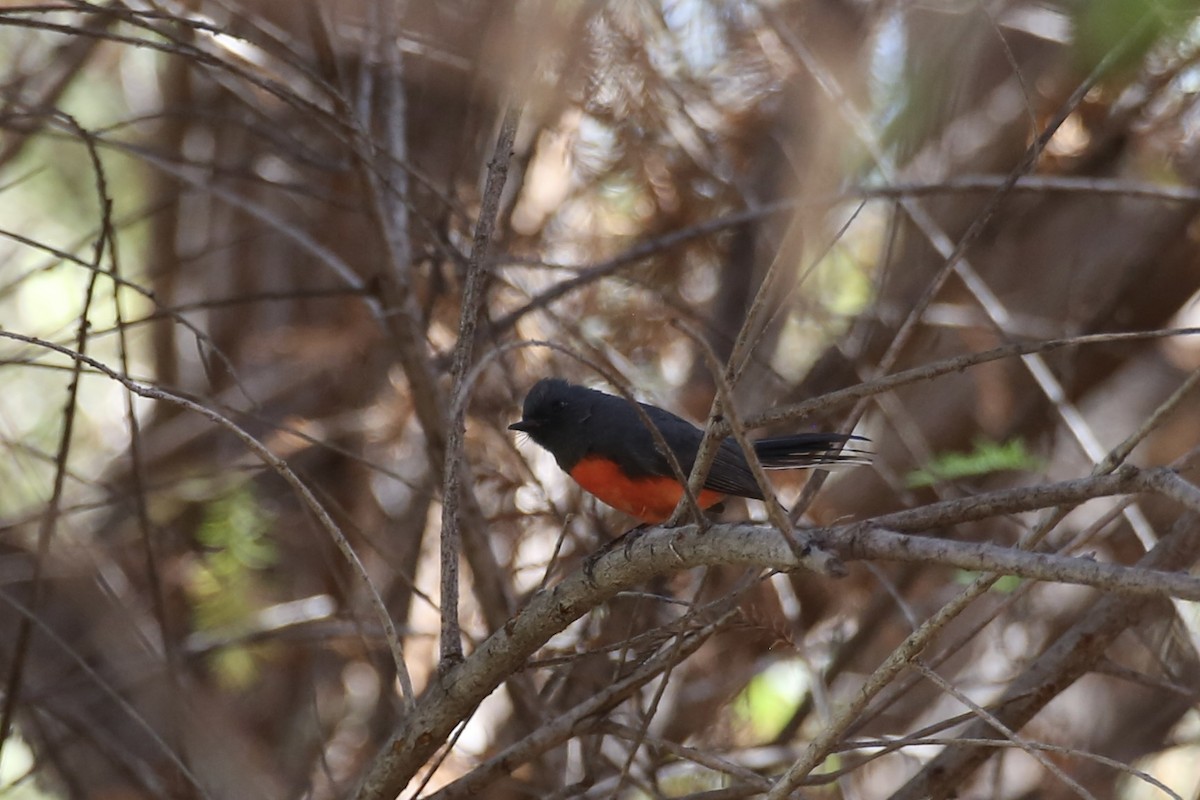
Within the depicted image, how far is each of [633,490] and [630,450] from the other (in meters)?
0.14

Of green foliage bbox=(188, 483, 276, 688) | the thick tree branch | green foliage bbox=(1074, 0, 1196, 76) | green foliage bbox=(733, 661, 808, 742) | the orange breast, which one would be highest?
green foliage bbox=(188, 483, 276, 688)

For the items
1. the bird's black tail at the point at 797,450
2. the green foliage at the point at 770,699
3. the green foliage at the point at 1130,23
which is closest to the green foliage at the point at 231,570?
the green foliage at the point at 770,699

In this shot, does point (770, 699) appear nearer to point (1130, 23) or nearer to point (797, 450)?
point (797, 450)

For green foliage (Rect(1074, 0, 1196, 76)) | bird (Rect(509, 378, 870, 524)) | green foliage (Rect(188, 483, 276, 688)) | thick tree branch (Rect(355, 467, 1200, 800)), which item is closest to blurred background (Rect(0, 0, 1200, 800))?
green foliage (Rect(188, 483, 276, 688))

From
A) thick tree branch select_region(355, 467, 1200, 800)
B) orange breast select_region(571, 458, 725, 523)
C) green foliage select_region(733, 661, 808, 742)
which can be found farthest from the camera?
green foliage select_region(733, 661, 808, 742)

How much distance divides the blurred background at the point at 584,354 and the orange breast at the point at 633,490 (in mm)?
282

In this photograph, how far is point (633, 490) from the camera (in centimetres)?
396

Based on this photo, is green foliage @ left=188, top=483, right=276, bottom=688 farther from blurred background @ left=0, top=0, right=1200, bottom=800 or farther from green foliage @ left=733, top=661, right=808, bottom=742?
green foliage @ left=733, top=661, right=808, bottom=742

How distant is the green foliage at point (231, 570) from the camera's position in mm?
4758

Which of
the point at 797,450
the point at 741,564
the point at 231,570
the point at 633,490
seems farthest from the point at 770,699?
the point at 741,564

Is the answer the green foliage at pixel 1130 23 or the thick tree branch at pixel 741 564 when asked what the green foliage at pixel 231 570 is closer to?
the thick tree branch at pixel 741 564

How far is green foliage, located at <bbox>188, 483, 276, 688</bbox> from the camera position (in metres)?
4.76

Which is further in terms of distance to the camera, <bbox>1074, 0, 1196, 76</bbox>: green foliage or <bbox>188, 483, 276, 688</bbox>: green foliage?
<bbox>188, 483, 276, 688</bbox>: green foliage

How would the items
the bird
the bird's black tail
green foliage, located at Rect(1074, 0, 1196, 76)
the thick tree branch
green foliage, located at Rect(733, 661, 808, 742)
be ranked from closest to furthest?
the thick tree branch < green foliage, located at Rect(1074, 0, 1196, 76) < the bird's black tail < the bird < green foliage, located at Rect(733, 661, 808, 742)
